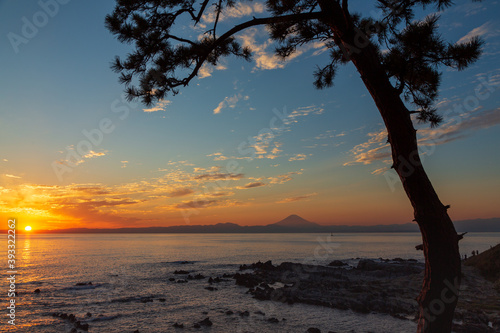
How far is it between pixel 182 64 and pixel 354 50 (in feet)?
12.7

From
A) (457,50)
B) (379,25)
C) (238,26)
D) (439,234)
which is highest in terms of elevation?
(379,25)

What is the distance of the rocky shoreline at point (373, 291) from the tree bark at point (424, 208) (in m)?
13.6

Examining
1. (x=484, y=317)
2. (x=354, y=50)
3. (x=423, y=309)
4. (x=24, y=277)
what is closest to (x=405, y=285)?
(x=484, y=317)

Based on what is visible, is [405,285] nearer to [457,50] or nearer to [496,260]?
[496,260]

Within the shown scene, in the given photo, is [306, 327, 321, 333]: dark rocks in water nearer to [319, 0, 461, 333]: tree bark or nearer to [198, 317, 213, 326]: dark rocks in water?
[198, 317, 213, 326]: dark rocks in water

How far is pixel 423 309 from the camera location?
4488 millimetres

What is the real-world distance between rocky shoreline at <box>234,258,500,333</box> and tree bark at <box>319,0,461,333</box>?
13.6m

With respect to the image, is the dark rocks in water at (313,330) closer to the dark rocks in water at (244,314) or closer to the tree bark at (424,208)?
the dark rocks in water at (244,314)

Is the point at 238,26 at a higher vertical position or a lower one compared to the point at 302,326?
higher

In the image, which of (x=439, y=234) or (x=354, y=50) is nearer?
(x=439, y=234)

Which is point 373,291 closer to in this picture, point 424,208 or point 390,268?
point 390,268

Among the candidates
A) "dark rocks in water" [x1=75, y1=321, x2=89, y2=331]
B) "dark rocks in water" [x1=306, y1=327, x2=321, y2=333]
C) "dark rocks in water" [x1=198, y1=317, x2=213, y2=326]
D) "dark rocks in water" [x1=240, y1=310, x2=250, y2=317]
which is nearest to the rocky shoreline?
"dark rocks in water" [x1=240, y1=310, x2=250, y2=317]

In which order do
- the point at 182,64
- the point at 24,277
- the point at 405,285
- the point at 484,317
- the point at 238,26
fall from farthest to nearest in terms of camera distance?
the point at 24,277, the point at 405,285, the point at 484,317, the point at 182,64, the point at 238,26

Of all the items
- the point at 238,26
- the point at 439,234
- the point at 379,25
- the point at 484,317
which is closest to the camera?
the point at 439,234
